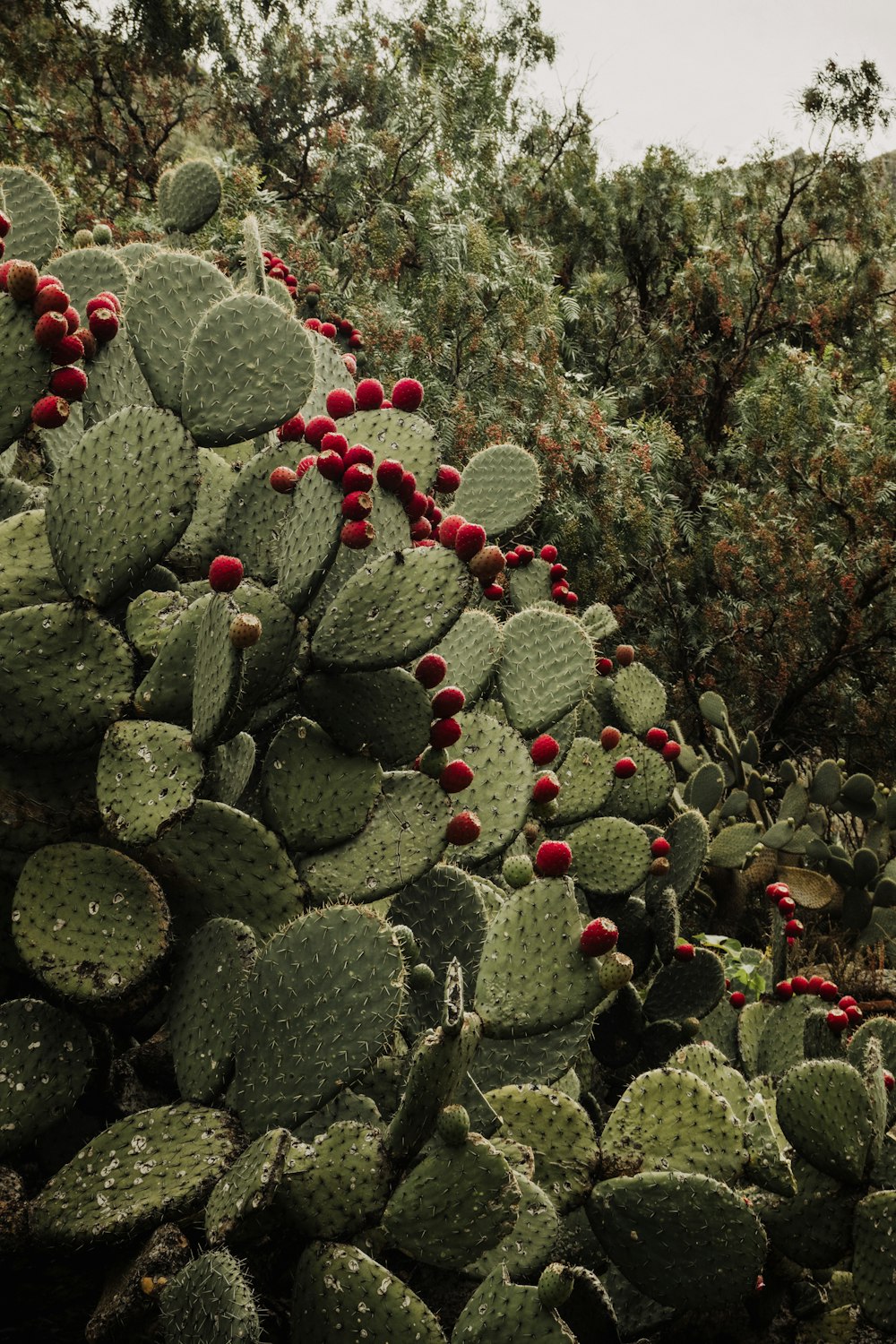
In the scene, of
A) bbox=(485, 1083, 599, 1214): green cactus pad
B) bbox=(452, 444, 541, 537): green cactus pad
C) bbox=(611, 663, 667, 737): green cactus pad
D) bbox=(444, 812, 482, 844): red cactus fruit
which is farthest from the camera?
bbox=(611, 663, 667, 737): green cactus pad

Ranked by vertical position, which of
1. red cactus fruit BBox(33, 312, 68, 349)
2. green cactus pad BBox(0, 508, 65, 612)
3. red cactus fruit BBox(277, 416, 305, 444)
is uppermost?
red cactus fruit BBox(33, 312, 68, 349)

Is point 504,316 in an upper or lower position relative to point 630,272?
lower

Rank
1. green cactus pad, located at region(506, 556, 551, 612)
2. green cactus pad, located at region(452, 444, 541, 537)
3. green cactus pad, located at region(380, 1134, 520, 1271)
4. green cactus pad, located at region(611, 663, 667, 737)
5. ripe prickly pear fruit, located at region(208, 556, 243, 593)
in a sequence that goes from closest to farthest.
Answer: green cactus pad, located at region(380, 1134, 520, 1271) → ripe prickly pear fruit, located at region(208, 556, 243, 593) → green cactus pad, located at region(452, 444, 541, 537) → green cactus pad, located at region(506, 556, 551, 612) → green cactus pad, located at region(611, 663, 667, 737)

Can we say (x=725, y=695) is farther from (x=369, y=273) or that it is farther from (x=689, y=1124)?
(x=689, y=1124)

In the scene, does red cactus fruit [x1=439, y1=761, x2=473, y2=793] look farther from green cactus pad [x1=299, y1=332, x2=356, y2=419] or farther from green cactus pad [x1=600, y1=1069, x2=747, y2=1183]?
green cactus pad [x1=299, y1=332, x2=356, y2=419]

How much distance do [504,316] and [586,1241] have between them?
5.32m

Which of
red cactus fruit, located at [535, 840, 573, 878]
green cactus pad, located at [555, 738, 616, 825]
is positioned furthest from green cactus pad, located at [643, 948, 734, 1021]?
red cactus fruit, located at [535, 840, 573, 878]

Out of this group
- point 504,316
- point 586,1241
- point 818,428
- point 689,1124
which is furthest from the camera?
point 818,428

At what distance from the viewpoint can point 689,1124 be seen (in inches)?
54.6

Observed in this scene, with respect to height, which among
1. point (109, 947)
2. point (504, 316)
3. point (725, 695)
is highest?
point (504, 316)

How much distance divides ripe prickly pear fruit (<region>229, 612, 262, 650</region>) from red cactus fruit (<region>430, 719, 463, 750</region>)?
0.42 meters

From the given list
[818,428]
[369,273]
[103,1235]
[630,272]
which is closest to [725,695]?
[818,428]

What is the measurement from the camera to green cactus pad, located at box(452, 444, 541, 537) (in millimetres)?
2148

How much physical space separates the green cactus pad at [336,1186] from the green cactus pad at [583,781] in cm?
129
